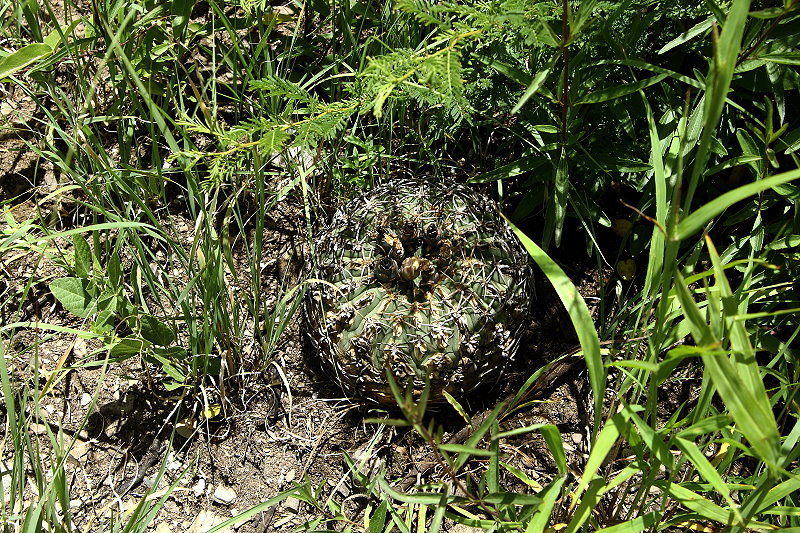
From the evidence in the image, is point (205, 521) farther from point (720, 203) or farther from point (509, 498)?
point (720, 203)

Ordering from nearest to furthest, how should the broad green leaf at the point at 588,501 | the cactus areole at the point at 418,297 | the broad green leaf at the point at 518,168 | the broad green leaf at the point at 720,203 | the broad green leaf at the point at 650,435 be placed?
the broad green leaf at the point at 720,203 → the broad green leaf at the point at 650,435 → the broad green leaf at the point at 588,501 → the cactus areole at the point at 418,297 → the broad green leaf at the point at 518,168

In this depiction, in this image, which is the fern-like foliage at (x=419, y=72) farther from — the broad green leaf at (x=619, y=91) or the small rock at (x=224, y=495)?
the small rock at (x=224, y=495)

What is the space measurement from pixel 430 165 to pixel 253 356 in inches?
31.8

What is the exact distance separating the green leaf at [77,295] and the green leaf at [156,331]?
126mm

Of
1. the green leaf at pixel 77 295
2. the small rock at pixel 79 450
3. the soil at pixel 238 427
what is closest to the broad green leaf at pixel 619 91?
the soil at pixel 238 427

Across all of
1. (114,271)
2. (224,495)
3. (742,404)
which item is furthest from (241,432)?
(742,404)

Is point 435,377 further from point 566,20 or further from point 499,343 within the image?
point 566,20

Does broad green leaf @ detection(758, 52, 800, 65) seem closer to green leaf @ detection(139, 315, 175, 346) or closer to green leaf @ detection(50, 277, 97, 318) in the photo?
green leaf @ detection(139, 315, 175, 346)

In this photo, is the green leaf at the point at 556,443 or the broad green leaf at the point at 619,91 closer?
the green leaf at the point at 556,443

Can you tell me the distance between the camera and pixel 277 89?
1.60 m

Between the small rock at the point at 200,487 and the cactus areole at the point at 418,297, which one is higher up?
the cactus areole at the point at 418,297

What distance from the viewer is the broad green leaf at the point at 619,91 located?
146cm

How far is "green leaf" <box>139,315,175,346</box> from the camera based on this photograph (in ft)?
5.69

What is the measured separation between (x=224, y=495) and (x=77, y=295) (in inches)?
24.7
